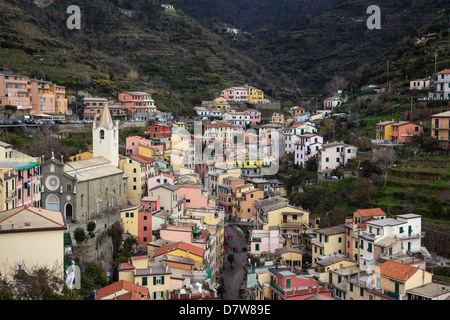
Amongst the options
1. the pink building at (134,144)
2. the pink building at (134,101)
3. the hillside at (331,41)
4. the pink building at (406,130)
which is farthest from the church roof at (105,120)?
the hillside at (331,41)

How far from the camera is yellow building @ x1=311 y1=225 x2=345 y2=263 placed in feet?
89.9

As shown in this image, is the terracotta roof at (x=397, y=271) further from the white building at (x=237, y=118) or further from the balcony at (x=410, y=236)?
the white building at (x=237, y=118)

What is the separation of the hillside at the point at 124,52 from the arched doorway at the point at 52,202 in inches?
1166

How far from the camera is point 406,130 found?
1571 inches

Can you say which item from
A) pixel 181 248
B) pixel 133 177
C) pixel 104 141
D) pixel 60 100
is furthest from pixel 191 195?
pixel 60 100

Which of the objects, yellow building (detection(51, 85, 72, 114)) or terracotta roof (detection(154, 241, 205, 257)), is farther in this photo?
yellow building (detection(51, 85, 72, 114))

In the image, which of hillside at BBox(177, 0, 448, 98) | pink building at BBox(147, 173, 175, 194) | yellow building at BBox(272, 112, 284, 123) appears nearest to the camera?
pink building at BBox(147, 173, 175, 194)

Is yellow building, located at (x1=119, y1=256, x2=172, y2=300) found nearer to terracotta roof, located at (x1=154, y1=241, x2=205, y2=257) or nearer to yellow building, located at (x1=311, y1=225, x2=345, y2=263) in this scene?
terracotta roof, located at (x1=154, y1=241, x2=205, y2=257)

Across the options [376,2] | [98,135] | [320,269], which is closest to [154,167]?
[98,135]

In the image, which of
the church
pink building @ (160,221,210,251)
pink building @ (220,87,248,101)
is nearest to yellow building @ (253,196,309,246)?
pink building @ (160,221,210,251)

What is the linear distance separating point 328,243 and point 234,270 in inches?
267

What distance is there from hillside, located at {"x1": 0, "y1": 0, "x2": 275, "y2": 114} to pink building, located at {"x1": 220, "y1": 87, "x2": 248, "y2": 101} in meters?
1.73

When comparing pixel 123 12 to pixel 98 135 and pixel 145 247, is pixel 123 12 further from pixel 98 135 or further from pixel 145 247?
pixel 145 247

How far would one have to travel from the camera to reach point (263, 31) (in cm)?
15038
